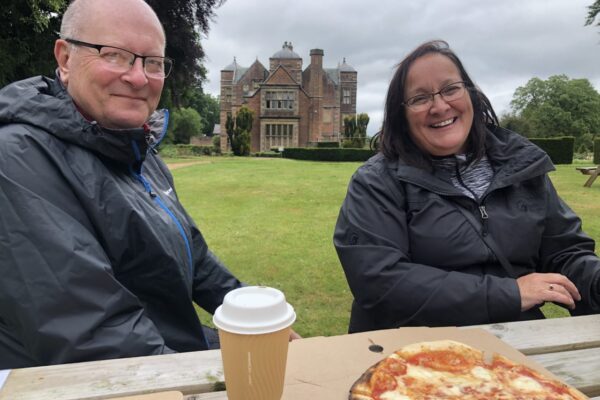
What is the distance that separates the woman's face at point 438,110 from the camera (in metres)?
2.05

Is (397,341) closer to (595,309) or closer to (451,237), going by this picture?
(451,237)

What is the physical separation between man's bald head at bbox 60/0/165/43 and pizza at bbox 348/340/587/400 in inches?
58.6

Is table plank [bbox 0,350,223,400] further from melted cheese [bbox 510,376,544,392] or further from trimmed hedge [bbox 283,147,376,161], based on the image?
trimmed hedge [bbox 283,147,376,161]

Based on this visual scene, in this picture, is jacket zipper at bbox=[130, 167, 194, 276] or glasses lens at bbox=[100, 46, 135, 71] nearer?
glasses lens at bbox=[100, 46, 135, 71]

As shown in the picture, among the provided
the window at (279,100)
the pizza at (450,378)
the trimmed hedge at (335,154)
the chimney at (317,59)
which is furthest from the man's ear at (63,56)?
the chimney at (317,59)

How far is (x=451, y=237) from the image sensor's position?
1.85 m

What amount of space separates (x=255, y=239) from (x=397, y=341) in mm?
5727

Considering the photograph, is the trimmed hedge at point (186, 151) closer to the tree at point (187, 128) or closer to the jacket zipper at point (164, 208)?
the tree at point (187, 128)

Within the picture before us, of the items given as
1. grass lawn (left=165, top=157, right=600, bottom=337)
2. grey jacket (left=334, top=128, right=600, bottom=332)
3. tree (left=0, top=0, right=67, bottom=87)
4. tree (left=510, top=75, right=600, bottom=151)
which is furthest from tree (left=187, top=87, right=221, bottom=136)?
grey jacket (left=334, top=128, right=600, bottom=332)

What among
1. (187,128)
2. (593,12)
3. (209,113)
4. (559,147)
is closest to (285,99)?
(187,128)

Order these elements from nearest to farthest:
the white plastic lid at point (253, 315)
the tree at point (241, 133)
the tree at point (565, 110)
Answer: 1. the white plastic lid at point (253, 315)
2. the tree at point (241, 133)
3. the tree at point (565, 110)

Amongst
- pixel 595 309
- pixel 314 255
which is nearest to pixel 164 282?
pixel 595 309

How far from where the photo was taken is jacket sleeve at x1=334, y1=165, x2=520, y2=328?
164 cm

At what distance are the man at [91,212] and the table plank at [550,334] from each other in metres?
1.11
